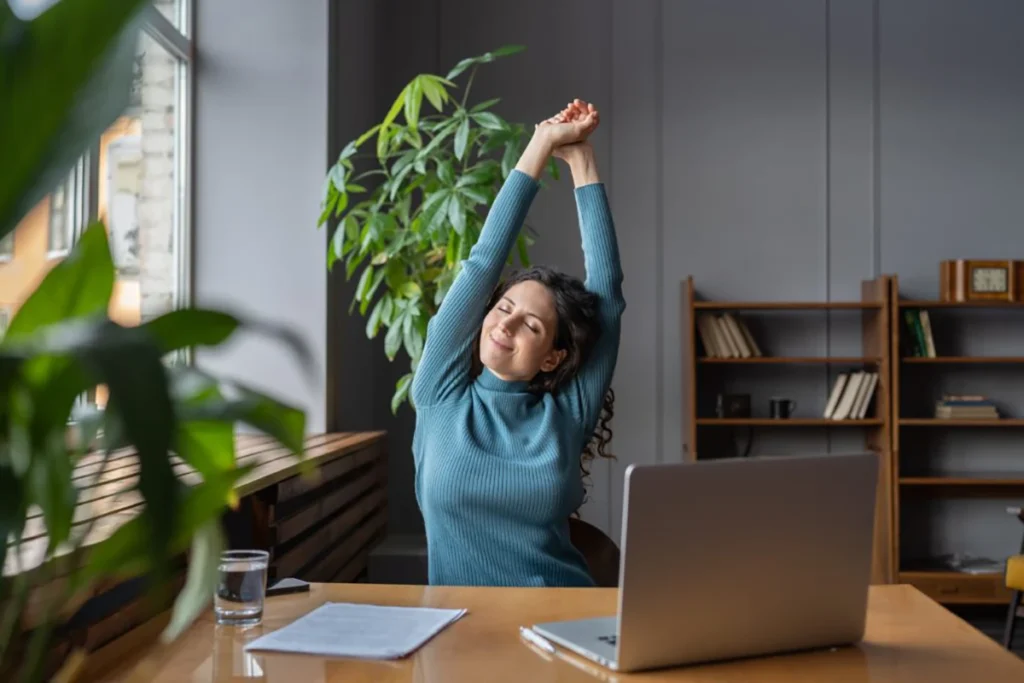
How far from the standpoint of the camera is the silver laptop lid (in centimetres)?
129

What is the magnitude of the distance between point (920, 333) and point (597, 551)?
338 cm

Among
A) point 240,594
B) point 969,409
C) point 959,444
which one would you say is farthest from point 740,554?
point 959,444

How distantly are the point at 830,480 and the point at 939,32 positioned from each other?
4786 millimetres

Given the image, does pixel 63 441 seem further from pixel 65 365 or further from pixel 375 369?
pixel 375 369

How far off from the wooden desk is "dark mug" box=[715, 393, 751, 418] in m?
3.48

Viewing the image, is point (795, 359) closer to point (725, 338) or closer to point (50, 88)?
point (725, 338)

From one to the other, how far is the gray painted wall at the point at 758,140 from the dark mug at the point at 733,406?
0.98ft

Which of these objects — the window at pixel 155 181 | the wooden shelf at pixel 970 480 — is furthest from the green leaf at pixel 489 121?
the wooden shelf at pixel 970 480

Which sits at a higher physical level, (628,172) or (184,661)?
(628,172)

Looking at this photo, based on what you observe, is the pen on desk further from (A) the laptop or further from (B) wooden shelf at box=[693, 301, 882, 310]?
(B) wooden shelf at box=[693, 301, 882, 310]

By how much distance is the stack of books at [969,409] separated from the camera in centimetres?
514

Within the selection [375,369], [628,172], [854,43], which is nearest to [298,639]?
[375,369]

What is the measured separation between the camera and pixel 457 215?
340 cm

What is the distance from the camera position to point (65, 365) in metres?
0.42
